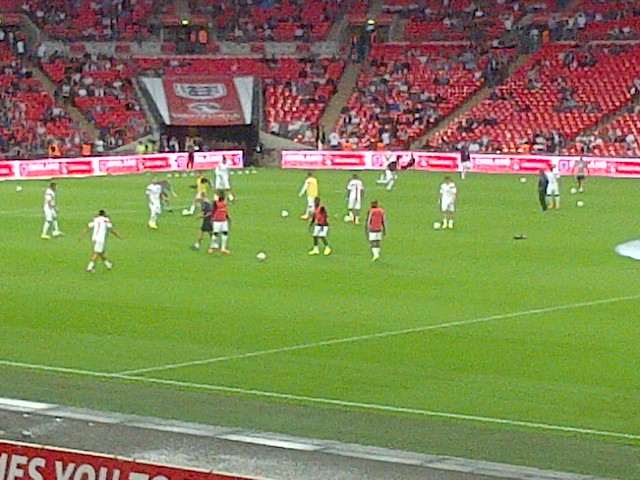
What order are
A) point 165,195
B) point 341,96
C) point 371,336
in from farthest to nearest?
point 341,96
point 165,195
point 371,336

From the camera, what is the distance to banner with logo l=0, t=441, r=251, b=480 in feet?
31.7

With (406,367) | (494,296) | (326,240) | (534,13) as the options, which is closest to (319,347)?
(406,367)

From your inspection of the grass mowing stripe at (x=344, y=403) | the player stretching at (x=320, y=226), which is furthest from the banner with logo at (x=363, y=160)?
the grass mowing stripe at (x=344, y=403)

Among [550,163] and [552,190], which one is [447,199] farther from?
[550,163]

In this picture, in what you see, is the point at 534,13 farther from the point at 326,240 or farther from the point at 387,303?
the point at 387,303

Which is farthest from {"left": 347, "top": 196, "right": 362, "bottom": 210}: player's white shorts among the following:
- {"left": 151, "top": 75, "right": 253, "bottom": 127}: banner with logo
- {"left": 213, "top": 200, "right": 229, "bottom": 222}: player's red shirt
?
{"left": 151, "top": 75, "right": 253, "bottom": 127}: banner with logo

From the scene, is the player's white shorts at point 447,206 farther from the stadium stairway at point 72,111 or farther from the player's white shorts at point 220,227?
the stadium stairway at point 72,111

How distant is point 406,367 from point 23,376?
574 centimetres

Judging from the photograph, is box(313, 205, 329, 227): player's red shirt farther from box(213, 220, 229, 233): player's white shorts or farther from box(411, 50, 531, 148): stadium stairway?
box(411, 50, 531, 148): stadium stairway

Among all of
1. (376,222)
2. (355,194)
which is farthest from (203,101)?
(376,222)

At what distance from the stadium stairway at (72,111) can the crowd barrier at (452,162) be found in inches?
384

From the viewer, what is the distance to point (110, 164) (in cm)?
6825

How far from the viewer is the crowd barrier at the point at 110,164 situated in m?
64.8

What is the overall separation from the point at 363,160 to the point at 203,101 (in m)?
10.8
